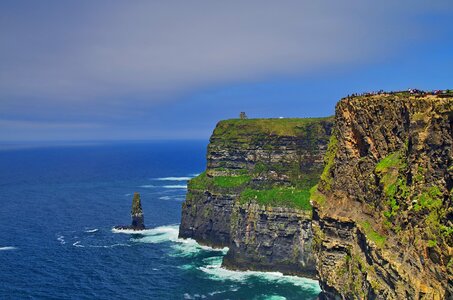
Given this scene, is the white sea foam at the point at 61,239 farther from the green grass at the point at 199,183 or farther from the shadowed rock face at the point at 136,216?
the green grass at the point at 199,183

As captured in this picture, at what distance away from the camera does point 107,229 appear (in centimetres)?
15612

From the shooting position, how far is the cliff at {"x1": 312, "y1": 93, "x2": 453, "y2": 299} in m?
38.9

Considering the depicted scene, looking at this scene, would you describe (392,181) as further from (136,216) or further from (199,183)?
(136,216)

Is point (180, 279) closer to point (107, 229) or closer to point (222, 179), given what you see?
point (222, 179)

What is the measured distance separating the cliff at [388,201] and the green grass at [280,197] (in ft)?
160

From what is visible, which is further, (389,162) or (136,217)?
(136,217)

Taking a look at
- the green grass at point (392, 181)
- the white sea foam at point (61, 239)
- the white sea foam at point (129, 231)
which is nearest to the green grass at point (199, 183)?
the white sea foam at point (129, 231)

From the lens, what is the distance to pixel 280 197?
396 ft

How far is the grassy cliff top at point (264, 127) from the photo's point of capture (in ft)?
454

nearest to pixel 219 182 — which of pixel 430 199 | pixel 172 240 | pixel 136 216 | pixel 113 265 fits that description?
pixel 172 240

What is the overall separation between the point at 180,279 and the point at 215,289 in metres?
10.7

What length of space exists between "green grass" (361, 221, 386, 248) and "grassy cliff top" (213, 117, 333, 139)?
8552 centimetres

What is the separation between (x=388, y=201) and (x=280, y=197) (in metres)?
74.0

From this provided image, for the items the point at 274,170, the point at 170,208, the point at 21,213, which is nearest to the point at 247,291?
the point at 274,170
